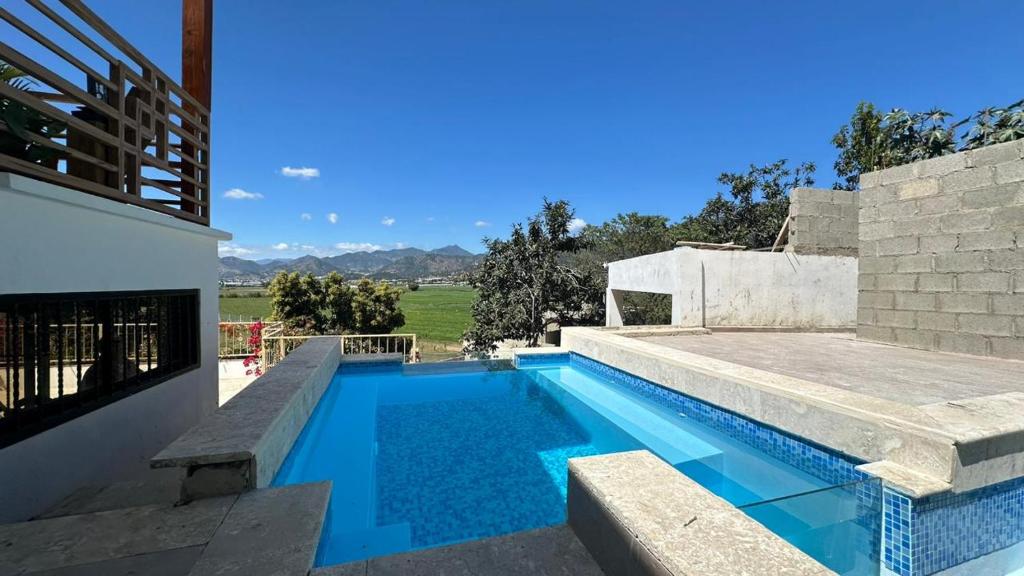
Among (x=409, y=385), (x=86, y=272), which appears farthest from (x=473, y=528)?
(x=409, y=385)

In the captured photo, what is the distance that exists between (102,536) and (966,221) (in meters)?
8.95

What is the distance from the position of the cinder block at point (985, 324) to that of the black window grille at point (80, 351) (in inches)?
377

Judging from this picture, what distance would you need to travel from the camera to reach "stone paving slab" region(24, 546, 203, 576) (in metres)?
1.68

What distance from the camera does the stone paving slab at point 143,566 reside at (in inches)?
66.3

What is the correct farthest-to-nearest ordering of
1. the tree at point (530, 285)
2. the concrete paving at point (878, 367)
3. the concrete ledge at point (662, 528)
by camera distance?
the tree at point (530, 285)
the concrete paving at point (878, 367)
the concrete ledge at point (662, 528)

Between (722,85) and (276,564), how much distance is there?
65.8 ft

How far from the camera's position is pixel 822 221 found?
31.1ft

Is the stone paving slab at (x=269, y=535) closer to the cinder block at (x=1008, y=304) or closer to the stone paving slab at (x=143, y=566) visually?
the stone paving slab at (x=143, y=566)

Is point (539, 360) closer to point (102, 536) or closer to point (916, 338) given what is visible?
point (916, 338)

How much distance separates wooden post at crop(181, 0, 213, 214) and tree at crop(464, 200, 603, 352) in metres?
8.96

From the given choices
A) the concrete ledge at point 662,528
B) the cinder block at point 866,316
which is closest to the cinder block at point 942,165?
the cinder block at point 866,316

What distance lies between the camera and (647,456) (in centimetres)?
245

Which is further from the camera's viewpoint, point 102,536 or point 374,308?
point 374,308

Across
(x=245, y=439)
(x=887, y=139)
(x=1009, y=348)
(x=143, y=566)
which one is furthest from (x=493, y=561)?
(x=887, y=139)
